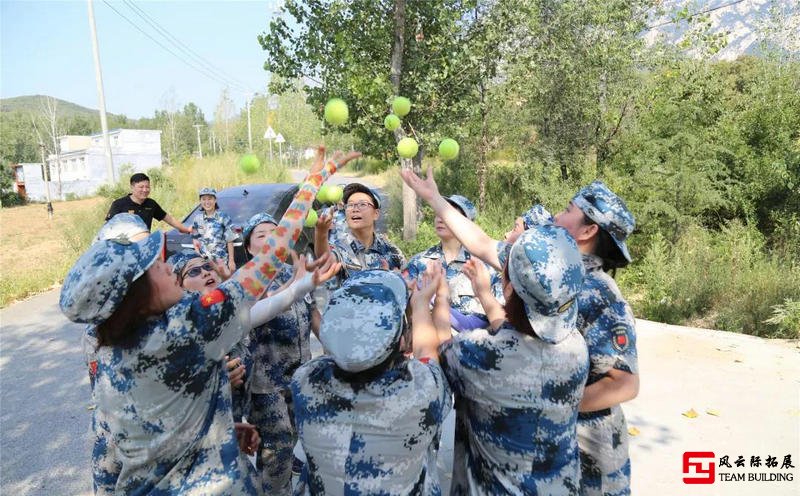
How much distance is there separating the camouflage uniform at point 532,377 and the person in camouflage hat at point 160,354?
808 millimetres

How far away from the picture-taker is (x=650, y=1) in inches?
391

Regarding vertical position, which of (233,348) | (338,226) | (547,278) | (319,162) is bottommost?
(233,348)

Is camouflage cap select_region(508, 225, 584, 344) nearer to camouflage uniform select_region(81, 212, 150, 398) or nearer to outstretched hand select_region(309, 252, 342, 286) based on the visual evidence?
outstretched hand select_region(309, 252, 342, 286)

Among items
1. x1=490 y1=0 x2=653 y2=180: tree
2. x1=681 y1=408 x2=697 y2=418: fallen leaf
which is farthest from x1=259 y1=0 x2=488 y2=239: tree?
x1=681 y1=408 x2=697 y2=418: fallen leaf

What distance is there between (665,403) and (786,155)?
6.75 meters

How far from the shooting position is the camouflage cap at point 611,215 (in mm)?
2258

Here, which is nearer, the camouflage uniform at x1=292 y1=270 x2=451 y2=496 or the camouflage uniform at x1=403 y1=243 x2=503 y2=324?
the camouflage uniform at x1=292 y1=270 x2=451 y2=496

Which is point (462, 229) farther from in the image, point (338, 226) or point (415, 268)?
point (338, 226)

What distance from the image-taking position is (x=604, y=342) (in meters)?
2.08

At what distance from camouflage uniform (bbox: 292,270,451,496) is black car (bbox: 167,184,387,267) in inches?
209

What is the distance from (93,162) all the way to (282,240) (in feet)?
171

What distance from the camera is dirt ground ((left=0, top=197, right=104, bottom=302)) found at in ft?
41.0

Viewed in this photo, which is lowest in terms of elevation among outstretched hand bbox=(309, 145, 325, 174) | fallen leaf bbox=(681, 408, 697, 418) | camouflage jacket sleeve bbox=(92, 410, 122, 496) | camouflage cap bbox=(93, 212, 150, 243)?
fallen leaf bbox=(681, 408, 697, 418)

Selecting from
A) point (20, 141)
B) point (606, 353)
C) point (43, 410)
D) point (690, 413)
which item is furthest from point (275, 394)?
point (20, 141)
